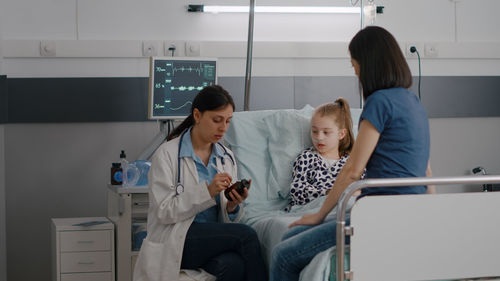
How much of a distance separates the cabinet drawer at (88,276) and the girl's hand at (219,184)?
119 cm

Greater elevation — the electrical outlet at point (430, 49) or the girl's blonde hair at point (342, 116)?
the electrical outlet at point (430, 49)

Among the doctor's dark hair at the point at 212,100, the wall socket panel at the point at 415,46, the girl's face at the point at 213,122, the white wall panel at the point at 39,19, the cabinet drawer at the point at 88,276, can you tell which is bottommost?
the cabinet drawer at the point at 88,276

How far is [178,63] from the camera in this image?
3.86 metres

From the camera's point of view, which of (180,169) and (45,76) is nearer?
(180,169)

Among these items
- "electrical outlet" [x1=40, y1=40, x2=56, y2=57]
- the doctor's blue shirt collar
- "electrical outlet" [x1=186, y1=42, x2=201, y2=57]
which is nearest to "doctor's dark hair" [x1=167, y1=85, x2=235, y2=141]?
the doctor's blue shirt collar

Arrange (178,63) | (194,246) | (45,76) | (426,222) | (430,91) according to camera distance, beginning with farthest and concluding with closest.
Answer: (430,91), (45,76), (178,63), (194,246), (426,222)

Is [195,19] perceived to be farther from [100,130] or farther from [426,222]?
[426,222]

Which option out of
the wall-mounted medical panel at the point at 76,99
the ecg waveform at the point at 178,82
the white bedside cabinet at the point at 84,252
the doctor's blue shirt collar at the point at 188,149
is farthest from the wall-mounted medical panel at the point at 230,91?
the doctor's blue shirt collar at the point at 188,149

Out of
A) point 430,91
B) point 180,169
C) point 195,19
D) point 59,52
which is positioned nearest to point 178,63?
point 195,19

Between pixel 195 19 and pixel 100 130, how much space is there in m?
0.99

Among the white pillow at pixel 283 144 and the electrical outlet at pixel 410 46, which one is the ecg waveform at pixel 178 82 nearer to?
the white pillow at pixel 283 144

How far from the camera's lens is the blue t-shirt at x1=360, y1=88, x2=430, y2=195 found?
87.8 inches

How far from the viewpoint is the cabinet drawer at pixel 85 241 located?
11.2 feet

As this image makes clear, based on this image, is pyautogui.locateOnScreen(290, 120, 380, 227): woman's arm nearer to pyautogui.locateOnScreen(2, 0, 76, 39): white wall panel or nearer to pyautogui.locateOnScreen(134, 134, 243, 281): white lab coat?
pyautogui.locateOnScreen(134, 134, 243, 281): white lab coat
